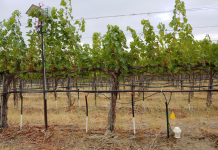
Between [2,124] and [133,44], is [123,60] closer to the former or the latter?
[133,44]

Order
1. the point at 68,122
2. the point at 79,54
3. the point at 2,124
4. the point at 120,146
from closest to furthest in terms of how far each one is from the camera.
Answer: the point at 120,146 < the point at 79,54 < the point at 2,124 < the point at 68,122

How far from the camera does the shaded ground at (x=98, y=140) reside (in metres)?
5.42

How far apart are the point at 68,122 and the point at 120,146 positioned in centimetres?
469

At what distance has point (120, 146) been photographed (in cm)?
546

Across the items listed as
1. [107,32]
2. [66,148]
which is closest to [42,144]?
[66,148]

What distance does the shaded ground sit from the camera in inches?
213

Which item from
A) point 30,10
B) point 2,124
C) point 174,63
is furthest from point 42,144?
point 174,63

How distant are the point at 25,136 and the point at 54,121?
296 cm

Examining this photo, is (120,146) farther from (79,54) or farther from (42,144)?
(79,54)

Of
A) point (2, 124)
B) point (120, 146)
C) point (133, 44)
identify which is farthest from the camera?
point (2, 124)

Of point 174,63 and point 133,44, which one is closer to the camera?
point 133,44

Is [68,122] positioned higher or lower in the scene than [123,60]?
lower

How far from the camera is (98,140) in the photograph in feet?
19.5

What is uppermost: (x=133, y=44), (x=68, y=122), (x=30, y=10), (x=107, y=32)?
(x=30, y=10)
